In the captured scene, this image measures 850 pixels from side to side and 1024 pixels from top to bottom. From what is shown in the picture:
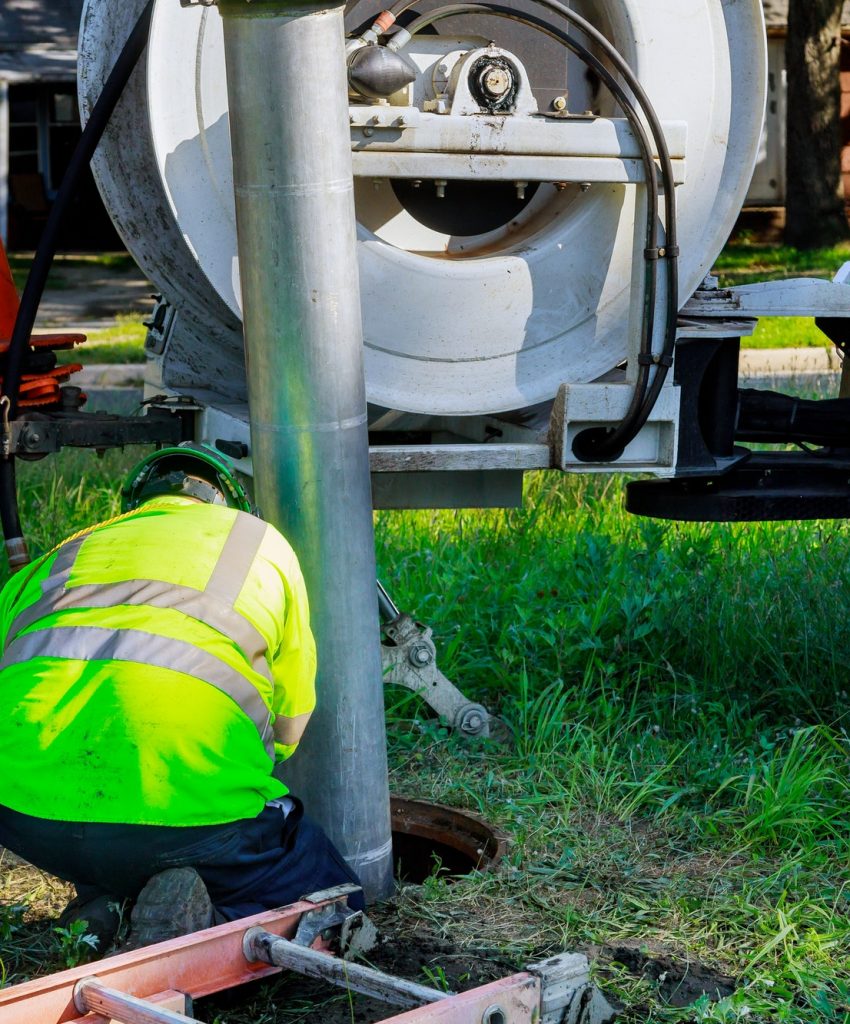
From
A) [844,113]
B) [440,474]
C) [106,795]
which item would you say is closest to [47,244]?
[440,474]

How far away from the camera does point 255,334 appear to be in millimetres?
2666

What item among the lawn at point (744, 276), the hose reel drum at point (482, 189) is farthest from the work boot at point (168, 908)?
the lawn at point (744, 276)

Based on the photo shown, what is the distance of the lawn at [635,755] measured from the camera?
270 centimetres

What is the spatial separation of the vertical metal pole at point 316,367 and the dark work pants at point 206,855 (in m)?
0.17

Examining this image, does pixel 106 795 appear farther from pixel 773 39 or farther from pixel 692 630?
pixel 773 39

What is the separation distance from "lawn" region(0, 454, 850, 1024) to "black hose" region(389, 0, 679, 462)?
2.56 feet

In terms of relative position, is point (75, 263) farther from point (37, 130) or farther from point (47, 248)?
point (47, 248)

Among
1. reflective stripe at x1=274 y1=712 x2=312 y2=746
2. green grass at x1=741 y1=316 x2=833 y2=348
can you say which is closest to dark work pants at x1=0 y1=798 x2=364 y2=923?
reflective stripe at x1=274 y1=712 x2=312 y2=746

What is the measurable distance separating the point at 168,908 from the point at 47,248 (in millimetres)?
1552

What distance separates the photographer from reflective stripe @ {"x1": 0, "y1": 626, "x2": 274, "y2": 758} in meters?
2.36

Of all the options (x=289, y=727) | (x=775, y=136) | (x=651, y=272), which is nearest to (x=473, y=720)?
(x=289, y=727)

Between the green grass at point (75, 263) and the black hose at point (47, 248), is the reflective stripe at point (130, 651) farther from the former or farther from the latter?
the green grass at point (75, 263)

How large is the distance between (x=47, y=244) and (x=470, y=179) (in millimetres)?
964

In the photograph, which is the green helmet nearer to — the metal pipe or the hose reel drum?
the hose reel drum
